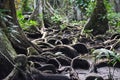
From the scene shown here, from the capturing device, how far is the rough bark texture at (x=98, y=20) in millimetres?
11211

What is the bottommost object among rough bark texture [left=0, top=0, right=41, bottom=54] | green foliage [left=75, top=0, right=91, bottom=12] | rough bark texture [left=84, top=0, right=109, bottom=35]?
green foliage [left=75, top=0, right=91, bottom=12]

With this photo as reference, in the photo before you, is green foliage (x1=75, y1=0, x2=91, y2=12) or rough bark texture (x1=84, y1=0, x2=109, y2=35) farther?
green foliage (x1=75, y1=0, x2=91, y2=12)

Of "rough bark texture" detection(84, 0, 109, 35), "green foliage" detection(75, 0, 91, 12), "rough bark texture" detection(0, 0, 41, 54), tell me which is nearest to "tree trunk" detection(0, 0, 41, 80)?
"rough bark texture" detection(0, 0, 41, 54)

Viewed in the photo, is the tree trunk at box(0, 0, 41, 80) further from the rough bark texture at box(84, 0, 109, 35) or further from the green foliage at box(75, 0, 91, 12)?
the green foliage at box(75, 0, 91, 12)

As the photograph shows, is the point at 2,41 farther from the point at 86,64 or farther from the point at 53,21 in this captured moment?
the point at 53,21

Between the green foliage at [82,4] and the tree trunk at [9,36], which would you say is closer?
the tree trunk at [9,36]

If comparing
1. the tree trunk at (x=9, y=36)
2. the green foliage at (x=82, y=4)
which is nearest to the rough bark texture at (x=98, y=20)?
the tree trunk at (x=9, y=36)

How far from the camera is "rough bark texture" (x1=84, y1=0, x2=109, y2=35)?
441 inches

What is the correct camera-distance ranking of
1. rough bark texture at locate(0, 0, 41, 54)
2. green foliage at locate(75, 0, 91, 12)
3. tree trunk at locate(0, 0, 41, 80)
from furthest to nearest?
green foliage at locate(75, 0, 91, 12), rough bark texture at locate(0, 0, 41, 54), tree trunk at locate(0, 0, 41, 80)

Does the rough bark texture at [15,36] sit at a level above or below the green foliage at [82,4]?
above

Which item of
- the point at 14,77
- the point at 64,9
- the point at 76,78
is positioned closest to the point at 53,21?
the point at 64,9

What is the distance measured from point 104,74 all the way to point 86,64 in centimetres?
57

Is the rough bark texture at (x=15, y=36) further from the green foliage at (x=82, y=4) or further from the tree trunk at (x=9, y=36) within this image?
the green foliage at (x=82, y=4)

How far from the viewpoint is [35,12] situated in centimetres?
1306
